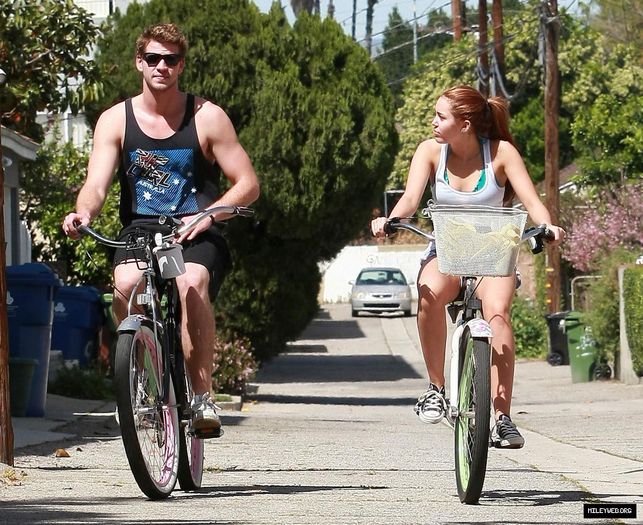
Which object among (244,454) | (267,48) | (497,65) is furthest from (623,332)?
(497,65)

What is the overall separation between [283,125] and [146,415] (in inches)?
465

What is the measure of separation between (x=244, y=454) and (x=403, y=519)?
13.3ft

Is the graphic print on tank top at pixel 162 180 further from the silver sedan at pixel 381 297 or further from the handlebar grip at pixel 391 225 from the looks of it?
the silver sedan at pixel 381 297

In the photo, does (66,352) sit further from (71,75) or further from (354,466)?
(354,466)

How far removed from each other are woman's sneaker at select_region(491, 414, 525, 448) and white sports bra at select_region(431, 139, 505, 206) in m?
1.02

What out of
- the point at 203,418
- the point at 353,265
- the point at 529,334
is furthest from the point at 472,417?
the point at 353,265

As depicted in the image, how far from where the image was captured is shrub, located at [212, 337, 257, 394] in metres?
18.5

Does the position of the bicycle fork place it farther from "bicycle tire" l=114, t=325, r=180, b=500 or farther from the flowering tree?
the flowering tree

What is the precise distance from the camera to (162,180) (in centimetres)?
690

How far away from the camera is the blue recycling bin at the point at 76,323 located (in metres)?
19.4

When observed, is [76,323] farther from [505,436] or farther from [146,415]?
[505,436]

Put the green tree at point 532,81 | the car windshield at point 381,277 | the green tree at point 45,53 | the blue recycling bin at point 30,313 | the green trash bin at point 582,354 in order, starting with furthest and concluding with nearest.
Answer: the green tree at point 532,81 → the car windshield at point 381,277 → the green trash bin at point 582,354 → the green tree at point 45,53 → the blue recycling bin at point 30,313

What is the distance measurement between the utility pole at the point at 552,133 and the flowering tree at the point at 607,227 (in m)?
0.57

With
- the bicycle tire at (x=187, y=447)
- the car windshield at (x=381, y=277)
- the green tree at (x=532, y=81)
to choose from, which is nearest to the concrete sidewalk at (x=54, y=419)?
the bicycle tire at (x=187, y=447)
